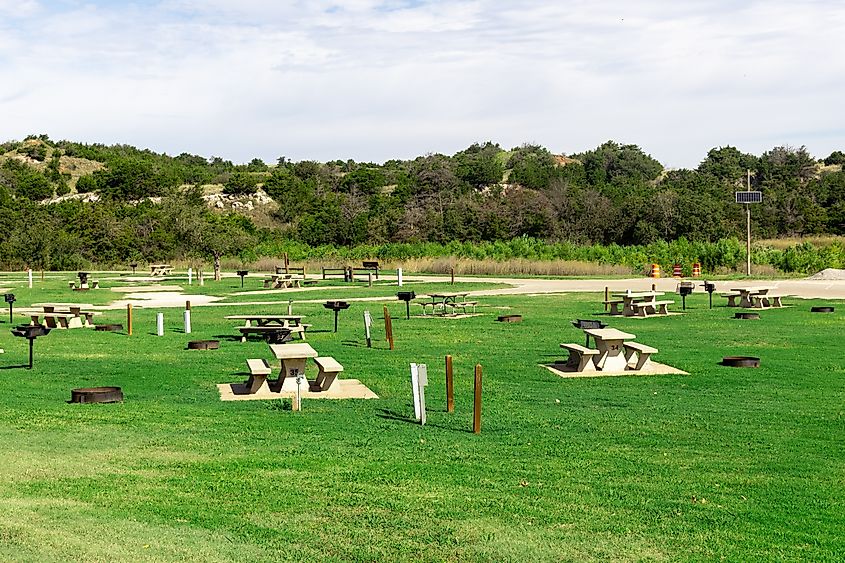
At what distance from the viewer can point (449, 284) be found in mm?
43812

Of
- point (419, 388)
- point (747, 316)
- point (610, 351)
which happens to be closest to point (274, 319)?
point (610, 351)

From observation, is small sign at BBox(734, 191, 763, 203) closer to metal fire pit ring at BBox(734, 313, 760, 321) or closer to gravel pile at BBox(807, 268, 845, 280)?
gravel pile at BBox(807, 268, 845, 280)

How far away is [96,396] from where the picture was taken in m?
13.4

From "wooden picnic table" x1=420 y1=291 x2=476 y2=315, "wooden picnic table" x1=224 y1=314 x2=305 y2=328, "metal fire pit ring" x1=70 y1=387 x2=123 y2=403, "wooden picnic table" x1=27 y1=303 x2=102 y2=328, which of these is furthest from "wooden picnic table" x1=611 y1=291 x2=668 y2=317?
"metal fire pit ring" x1=70 y1=387 x2=123 y2=403

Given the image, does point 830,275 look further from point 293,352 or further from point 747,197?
point 293,352

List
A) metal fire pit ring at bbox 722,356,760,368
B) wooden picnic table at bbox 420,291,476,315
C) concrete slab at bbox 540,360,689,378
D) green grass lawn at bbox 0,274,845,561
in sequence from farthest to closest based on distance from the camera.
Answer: wooden picnic table at bbox 420,291,476,315 → metal fire pit ring at bbox 722,356,760,368 → concrete slab at bbox 540,360,689,378 → green grass lawn at bbox 0,274,845,561

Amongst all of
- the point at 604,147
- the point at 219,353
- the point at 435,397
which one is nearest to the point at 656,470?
the point at 435,397

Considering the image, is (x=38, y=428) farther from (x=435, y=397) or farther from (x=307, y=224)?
(x=307, y=224)

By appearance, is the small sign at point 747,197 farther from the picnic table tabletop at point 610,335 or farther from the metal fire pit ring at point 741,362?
the picnic table tabletop at point 610,335

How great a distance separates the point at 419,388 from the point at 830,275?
119 ft

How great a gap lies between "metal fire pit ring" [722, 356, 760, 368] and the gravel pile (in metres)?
28.5

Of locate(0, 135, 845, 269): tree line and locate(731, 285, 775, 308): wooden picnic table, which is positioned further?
locate(0, 135, 845, 269): tree line

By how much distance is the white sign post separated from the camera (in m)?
11.5

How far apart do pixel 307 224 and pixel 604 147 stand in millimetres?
56480
